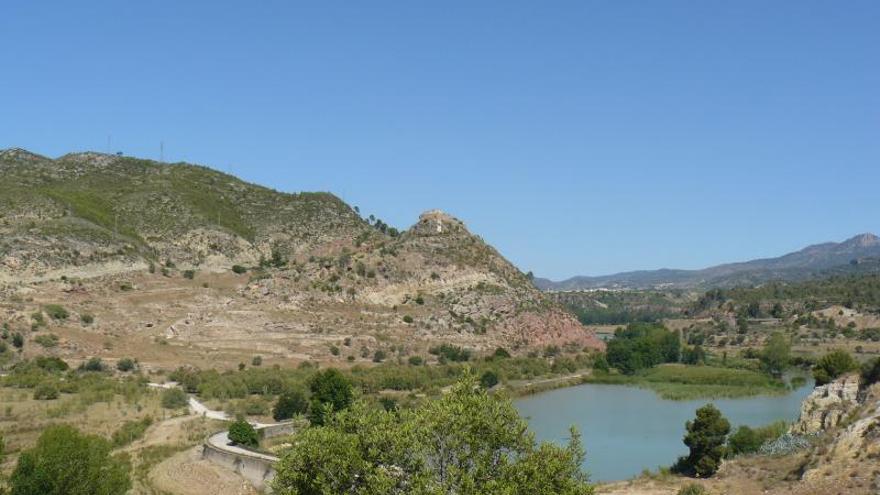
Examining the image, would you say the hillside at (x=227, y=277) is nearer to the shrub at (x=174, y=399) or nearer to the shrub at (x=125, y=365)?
the shrub at (x=125, y=365)

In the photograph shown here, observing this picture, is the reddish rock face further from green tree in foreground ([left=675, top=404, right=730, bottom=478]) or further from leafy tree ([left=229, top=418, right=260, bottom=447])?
leafy tree ([left=229, top=418, right=260, bottom=447])

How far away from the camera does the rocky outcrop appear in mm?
38156

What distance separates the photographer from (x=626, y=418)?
57062mm

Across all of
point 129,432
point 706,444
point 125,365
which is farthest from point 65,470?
point 125,365

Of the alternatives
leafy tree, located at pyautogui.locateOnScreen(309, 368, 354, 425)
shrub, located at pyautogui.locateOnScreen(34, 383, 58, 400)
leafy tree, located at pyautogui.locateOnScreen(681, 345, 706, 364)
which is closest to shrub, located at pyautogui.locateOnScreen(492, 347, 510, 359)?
leafy tree, located at pyautogui.locateOnScreen(681, 345, 706, 364)

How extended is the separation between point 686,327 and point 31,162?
347 feet

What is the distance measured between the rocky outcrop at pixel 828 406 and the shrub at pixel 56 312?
57174 millimetres

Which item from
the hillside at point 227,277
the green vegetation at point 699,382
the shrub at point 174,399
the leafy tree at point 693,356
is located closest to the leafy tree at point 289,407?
the shrub at point 174,399

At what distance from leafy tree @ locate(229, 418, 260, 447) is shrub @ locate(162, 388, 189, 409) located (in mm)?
12357

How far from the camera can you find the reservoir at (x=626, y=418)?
4316 cm

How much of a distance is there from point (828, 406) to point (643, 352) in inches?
1906

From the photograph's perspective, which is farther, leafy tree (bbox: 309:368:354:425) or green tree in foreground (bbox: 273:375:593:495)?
leafy tree (bbox: 309:368:354:425)

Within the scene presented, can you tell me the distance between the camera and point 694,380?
76.1 m

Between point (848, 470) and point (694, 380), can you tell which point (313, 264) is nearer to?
point (694, 380)
